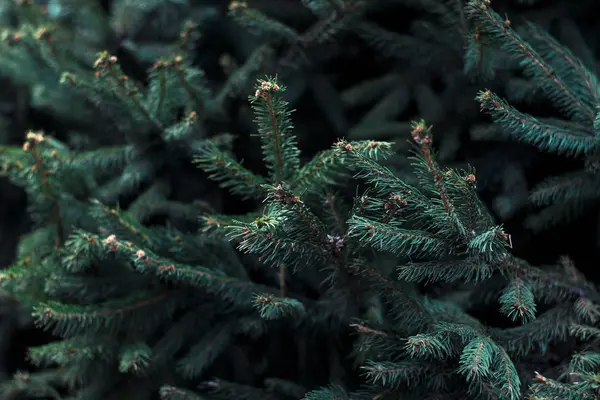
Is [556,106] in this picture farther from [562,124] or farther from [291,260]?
[291,260]

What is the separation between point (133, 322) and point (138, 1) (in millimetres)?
850

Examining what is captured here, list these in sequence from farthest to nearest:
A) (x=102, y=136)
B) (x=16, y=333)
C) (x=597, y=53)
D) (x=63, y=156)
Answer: (x=16, y=333), (x=102, y=136), (x=597, y=53), (x=63, y=156)

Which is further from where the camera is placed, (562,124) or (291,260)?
(562,124)

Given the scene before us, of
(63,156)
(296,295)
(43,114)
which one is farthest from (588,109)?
(43,114)

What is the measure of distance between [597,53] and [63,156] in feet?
4.26

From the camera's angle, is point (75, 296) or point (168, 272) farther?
point (75, 296)

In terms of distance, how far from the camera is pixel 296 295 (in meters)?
1.16

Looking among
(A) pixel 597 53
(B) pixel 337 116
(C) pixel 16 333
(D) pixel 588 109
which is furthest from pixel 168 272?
(A) pixel 597 53

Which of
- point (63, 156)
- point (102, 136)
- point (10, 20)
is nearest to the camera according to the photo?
point (63, 156)

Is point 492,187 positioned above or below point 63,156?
below

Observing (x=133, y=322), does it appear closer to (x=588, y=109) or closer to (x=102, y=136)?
(x=102, y=136)

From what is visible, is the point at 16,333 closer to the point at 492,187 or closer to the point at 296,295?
the point at 296,295

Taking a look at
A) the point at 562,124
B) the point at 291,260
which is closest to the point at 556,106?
the point at 562,124

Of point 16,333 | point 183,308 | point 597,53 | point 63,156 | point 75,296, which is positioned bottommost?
point 16,333
